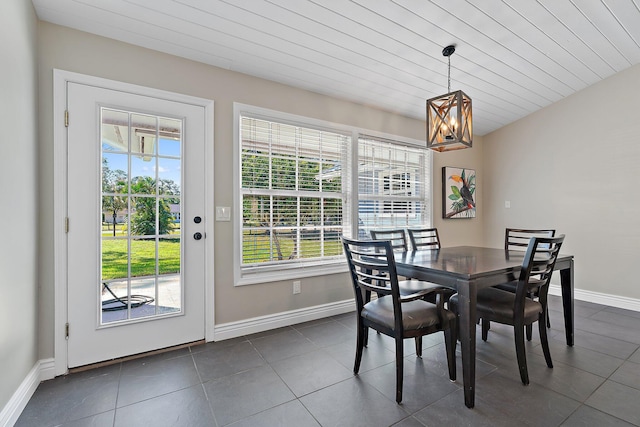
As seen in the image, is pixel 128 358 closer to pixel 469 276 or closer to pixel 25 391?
pixel 25 391

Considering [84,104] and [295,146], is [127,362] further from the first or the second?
[295,146]

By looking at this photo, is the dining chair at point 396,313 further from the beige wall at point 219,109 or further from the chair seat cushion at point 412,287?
the beige wall at point 219,109

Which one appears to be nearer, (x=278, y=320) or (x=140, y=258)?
(x=140, y=258)

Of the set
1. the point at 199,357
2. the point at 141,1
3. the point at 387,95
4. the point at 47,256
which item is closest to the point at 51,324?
the point at 47,256

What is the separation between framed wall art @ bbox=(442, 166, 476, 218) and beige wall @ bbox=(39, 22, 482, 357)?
3.59 feet

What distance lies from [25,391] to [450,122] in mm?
3128

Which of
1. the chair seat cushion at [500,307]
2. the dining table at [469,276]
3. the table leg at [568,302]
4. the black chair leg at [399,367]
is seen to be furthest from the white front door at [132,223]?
the table leg at [568,302]

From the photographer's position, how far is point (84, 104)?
7.02 ft

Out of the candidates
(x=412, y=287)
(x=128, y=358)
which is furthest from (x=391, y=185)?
(x=128, y=358)

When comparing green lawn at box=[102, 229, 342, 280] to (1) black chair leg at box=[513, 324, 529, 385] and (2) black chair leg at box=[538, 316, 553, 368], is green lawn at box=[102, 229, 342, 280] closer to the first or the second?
(1) black chair leg at box=[513, 324, 529, 385]

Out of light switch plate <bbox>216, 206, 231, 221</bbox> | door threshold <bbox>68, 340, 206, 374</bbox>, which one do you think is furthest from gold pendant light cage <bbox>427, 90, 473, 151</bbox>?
door threshold <bbox>68, 340, 206, 374</bbox>

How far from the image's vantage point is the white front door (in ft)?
6.98

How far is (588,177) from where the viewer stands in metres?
3.78

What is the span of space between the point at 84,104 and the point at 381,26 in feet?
7.38
